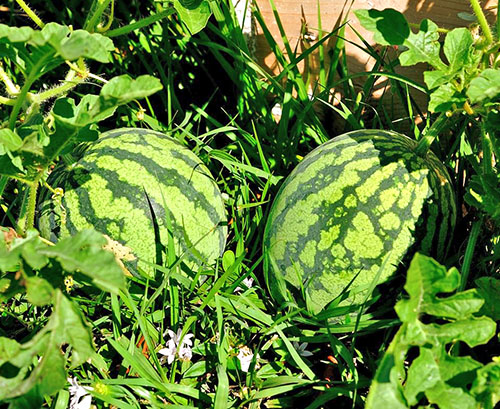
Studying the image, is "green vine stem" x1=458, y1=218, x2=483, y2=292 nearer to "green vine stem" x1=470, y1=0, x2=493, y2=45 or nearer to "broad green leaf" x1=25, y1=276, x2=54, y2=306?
"green vine stem" x1=470, y1=0, x2=493, y2=45

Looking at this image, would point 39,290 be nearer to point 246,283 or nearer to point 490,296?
point 246,283

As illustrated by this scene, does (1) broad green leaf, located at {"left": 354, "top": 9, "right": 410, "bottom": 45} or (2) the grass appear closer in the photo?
(1) broad green leaf, located at {"left": 354, "top": 9, "right": 410, "bottom": 45}

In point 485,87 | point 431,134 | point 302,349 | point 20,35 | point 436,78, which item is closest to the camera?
point 20,35

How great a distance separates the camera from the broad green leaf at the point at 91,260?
1.28 metres

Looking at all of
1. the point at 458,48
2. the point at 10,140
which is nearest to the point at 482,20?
the point at 458,48

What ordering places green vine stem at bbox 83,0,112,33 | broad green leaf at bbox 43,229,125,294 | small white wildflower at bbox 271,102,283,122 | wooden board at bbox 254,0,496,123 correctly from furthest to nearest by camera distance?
1. small white wildflower at bbox 271,102,283,122
2. wooden board at bbox 254,0,496,123
3. green vine stem at bbox 83,0,112,33
4. broad green leaf at bbox 43,229,125,294

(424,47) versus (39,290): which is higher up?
(424,47)

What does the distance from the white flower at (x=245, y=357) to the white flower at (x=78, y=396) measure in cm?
48

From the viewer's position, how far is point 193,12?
1963mm

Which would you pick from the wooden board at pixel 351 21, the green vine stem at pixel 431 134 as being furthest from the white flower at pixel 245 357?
the wooden board at pixel 351 21

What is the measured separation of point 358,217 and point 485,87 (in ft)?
1.80

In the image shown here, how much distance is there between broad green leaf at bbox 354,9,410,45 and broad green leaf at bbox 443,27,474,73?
12 cm

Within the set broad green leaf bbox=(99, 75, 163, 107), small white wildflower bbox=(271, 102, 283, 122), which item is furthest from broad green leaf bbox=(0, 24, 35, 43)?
small white wildflower bbox=(271, 102, 283, 122)

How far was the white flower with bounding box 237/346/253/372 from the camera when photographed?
1982 millimetres
